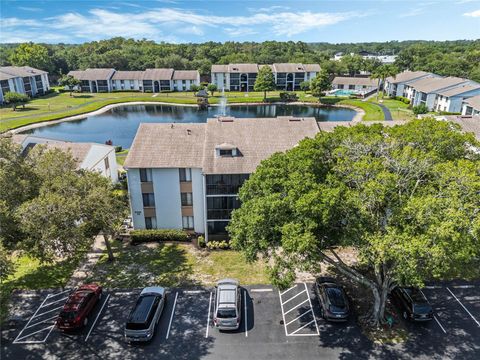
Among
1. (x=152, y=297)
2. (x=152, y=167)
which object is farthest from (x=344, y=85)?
(x=152, y=297)

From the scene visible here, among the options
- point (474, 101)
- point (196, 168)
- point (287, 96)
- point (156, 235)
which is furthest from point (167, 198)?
point (287, 96)

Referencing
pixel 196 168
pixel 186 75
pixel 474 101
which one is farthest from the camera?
pixel 186 75

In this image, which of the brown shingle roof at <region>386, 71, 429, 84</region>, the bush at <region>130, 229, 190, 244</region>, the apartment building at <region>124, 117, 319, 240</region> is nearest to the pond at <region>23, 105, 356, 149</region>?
the brown shingle roof at <region>386, 71, 429, 84</region>

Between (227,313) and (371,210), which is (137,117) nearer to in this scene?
(227,313)

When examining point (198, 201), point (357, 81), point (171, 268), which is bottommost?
point (171, 268)

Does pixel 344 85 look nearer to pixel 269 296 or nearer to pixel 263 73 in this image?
pixel 263 73

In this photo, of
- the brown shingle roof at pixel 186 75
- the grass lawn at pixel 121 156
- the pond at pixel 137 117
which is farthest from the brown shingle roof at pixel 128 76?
the grass lawn at pixel 121 156
